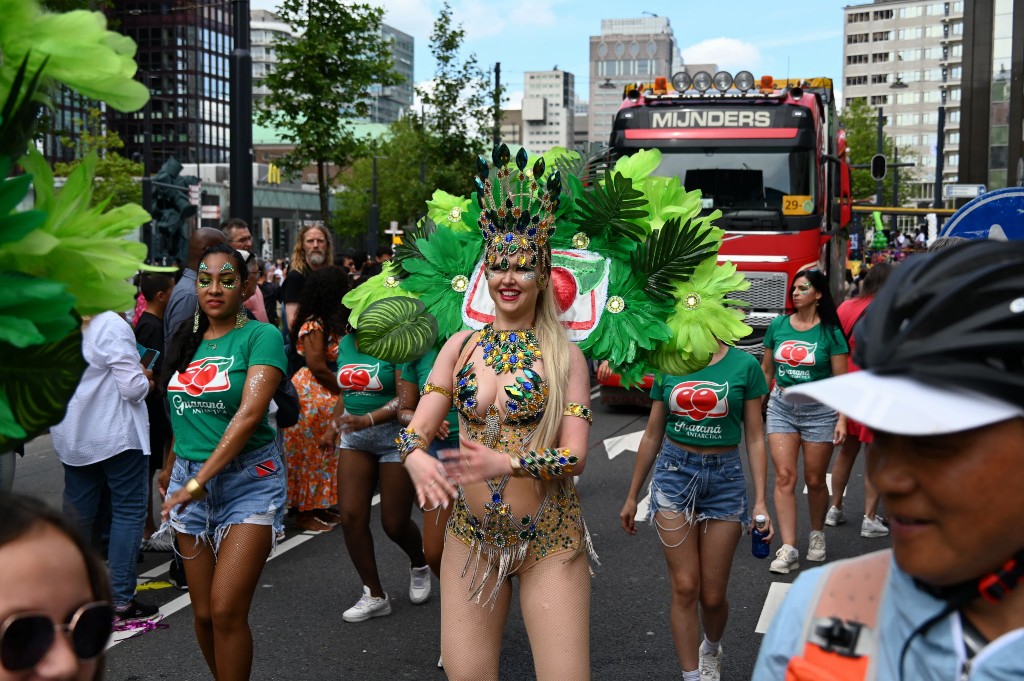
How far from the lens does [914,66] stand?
135 meters

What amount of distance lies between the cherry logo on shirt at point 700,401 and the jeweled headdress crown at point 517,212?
1.29m

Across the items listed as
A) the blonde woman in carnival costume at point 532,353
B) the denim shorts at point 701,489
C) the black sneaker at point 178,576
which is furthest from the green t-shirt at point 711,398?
the black sneaker at point 178,576

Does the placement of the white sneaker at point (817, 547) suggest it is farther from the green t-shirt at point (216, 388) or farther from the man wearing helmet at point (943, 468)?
the man wearing helmet at point (943, 468)

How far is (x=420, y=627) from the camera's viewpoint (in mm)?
6000

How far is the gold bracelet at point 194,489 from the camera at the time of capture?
14.0 feet

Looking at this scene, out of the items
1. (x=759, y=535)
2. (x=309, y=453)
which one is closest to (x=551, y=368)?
(x=759, y=535)

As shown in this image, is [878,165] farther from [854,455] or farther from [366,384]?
[366,384]

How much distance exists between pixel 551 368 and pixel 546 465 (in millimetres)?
417

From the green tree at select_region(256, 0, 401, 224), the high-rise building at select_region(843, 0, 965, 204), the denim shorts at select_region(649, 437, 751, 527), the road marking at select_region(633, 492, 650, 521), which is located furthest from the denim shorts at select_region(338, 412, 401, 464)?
the high-rise building at select_region(843, 0, 965, 204)

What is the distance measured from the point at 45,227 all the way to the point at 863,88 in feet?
490

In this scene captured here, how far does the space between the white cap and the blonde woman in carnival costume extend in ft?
6.78

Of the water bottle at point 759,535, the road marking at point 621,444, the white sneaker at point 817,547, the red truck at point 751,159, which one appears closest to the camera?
the water bottle at point 759,535

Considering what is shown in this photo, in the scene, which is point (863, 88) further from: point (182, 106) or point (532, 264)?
point (532, 264)

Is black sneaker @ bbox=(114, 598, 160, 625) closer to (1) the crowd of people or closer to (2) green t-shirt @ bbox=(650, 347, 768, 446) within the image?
(1) the crowd of people
